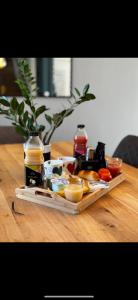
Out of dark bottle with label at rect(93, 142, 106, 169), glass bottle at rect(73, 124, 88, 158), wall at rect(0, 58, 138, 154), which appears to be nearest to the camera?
dark bottle with label at rect(93, 142, 106, 169)

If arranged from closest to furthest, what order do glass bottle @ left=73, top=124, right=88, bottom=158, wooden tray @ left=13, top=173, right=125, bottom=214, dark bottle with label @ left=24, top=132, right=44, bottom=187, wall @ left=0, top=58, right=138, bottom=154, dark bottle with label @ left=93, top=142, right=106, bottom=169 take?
wooden tray @ left=13, top=173, right=125, bottom=214
dark bottle with label @ left=24, top=132, right=44, bottom=187
dark bottle with label @ left=93, top=142, right=106, bottom=169
glass bottle @ left=73, top=124, right=88, bottom=158
wall @ left=0, top=58, right=138, bottom=154

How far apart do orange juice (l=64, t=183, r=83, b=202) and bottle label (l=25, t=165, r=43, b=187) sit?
153 mm

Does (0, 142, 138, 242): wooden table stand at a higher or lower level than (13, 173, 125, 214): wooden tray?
lower

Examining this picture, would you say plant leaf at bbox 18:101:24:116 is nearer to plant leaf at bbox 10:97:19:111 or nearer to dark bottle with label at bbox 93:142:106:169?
plant leaf at bbox 10:97:19:111

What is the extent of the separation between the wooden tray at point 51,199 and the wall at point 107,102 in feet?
6.96

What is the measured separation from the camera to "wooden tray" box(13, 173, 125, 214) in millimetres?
1129

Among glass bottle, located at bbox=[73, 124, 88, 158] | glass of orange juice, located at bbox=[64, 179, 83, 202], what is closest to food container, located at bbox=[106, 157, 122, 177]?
glass bottle, located at bbox=[73, 124, 88, 158]

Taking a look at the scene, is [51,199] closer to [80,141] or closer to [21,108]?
[21,108]

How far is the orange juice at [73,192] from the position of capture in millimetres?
1131

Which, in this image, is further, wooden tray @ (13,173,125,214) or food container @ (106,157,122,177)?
food container @ (106,157,122,177)

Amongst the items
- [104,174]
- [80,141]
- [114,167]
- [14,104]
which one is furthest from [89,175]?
[14,104]

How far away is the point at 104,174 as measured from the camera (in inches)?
56.1

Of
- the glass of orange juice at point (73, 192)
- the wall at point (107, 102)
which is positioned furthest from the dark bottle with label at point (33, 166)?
the wall at point (107, 102)
